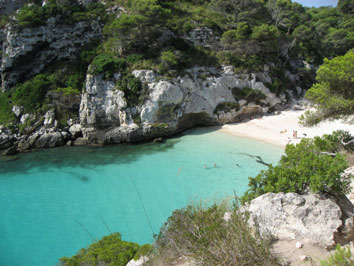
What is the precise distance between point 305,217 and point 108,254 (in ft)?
16.0

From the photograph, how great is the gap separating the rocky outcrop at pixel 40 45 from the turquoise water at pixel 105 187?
1211 cm

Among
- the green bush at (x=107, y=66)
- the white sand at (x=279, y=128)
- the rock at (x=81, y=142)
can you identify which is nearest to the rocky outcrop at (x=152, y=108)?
the rock at (x=81, y=142)

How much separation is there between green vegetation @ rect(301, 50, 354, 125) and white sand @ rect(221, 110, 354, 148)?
375 inches

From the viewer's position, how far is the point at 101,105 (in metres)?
19.0

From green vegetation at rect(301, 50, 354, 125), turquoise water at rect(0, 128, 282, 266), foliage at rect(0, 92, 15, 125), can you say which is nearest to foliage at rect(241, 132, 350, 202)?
green vegetation at rect(301, 50, 354, 125)

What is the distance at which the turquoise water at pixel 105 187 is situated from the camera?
8672 mm

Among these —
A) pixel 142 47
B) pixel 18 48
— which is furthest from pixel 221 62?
pixel 18 48

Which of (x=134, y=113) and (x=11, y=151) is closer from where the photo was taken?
(x=11, y=151)

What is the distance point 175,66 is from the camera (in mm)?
20172

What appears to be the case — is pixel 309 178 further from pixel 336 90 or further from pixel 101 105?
pixel 101 105

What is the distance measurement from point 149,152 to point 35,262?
9.91 meters

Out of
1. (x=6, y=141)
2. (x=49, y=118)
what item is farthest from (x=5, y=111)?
(x=49, y=118)

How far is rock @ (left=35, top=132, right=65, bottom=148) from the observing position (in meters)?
18.6

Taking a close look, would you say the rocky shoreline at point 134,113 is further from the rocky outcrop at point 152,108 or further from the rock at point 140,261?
the rock at point 140,261
